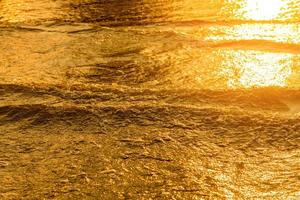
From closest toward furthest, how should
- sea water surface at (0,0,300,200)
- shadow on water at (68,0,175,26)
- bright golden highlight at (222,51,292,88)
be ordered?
sea water surface at (0,0,300,200)
bright golden highlight at (222,51,292,88)
shadow on water at (68,0,175,26)

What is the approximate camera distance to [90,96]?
2.87 metres

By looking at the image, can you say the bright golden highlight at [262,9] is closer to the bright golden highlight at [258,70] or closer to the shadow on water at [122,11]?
the shadow on water at [122,11]

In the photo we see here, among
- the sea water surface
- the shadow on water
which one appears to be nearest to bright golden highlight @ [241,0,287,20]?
the sea water surface

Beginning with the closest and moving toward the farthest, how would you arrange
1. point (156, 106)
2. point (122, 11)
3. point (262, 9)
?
point (156, 106), point (262, 9), point (122, 11)

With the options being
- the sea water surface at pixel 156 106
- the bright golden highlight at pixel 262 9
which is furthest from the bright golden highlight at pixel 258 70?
the bright golden highlight at pixel 262 9

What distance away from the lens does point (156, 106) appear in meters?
2.68

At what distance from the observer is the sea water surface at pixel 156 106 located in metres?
2.07

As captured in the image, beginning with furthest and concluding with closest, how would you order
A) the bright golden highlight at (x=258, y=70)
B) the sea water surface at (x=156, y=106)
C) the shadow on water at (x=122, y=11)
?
the shadow on water at (x=122, y=11)
the bright golden highlight at (x=258, y=70)
the sea water surface at (x=156, y=106)

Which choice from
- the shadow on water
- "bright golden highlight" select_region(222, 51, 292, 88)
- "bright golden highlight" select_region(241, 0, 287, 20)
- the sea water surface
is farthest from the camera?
the shadow on water

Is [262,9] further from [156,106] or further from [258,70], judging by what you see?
[156,106]

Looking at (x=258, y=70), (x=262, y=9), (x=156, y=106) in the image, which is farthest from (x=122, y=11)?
(x=156, y=106)

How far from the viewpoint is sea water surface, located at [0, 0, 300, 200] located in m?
2.07

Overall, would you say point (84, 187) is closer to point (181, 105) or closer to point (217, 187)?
point (217, 187)

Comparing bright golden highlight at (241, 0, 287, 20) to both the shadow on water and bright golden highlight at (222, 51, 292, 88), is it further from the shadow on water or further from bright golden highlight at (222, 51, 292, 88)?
bright golden highlight at (222, 51, 292, 88)
